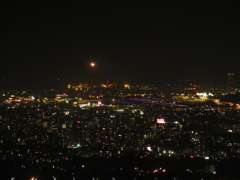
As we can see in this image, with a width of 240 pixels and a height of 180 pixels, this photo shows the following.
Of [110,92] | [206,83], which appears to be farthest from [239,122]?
[206,83]

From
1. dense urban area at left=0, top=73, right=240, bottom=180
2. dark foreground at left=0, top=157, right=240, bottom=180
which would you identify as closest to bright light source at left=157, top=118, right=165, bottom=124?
dense urban area at left=0, top=73, right=240, bottom=180

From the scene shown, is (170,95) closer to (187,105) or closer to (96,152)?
(187,105)

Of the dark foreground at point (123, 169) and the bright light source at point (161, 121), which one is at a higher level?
the bright light source at point (161, 121)

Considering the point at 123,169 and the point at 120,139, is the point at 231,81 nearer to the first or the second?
the point at 120,139

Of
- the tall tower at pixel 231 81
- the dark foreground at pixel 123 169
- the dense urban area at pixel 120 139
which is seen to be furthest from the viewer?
the tall tower at pixel 231 81

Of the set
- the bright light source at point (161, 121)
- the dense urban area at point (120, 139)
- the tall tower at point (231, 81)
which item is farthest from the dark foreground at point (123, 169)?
the tall tower at point (231, 81)

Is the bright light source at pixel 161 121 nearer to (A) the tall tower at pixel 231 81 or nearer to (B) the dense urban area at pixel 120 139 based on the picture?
(B) the dense urban area at pixel 120 139

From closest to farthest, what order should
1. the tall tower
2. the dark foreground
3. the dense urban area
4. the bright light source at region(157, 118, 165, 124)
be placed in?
the dark foreground < the dense urban area < the bright light source at region(157, 118, 165, 124) < the tall tower

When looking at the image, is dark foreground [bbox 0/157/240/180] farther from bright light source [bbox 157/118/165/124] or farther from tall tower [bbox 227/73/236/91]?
tall tower [bbox 227/73/236/91]
